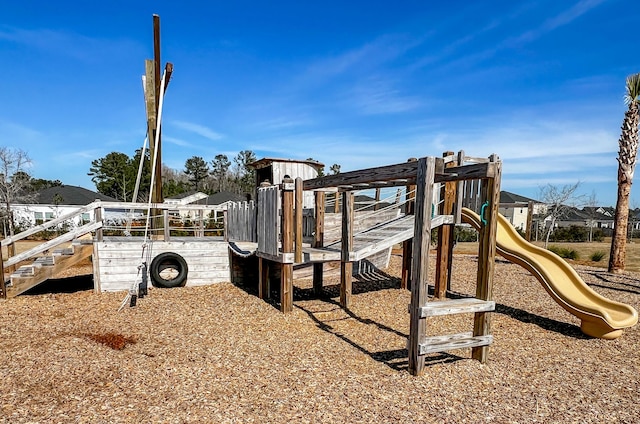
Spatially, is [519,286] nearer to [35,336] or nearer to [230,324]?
[230,324]

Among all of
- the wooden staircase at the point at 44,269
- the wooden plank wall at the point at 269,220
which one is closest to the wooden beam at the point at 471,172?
the wooden plank wall at the point at 269,220

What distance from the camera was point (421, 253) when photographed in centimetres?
450

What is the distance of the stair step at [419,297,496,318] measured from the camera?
458cm

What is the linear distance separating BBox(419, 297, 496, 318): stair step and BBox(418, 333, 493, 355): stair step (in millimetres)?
314

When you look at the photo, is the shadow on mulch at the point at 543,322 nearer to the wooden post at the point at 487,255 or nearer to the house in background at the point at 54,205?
the wooden post at the point at 487,255

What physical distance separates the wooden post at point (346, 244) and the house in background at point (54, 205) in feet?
94.5

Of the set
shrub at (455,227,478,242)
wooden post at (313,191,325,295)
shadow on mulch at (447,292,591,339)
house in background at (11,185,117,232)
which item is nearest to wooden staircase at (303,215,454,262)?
wooden post at (313,191,325,295)

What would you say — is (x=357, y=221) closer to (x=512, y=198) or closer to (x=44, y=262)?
(x=44, y=262)

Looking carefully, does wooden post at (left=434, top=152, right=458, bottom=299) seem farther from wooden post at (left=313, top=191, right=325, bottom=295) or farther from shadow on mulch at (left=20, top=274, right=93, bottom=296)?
shadow on mulch at (left=20, top=274, right=93, bottom=296)

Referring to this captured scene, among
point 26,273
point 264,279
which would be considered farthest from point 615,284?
point 26,273

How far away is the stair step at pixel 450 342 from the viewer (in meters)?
4.53

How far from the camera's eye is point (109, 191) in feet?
143

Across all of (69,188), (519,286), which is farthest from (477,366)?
(69,188)

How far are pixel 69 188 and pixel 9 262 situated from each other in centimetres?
3710
